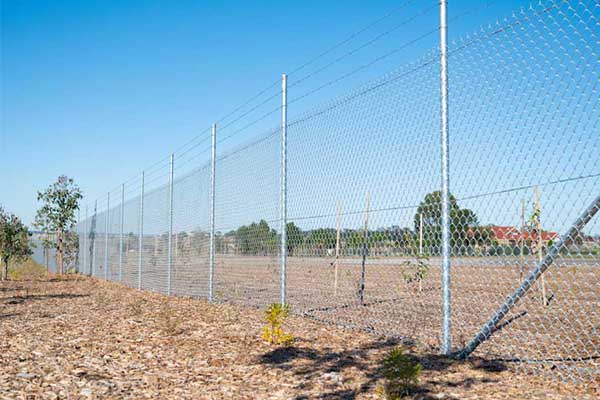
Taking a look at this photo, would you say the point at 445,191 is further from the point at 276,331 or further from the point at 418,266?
the point at 276,331

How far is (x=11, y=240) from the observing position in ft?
54.1

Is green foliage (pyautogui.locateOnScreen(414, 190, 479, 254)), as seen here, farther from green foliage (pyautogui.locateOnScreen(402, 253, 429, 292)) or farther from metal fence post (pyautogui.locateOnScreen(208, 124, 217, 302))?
metal fence post (pyautogui.locateOnScreen(208, 124, 217, 302))

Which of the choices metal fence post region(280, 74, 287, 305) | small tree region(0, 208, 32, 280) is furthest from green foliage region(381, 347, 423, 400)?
small tree region(0, 208, 32, 280)

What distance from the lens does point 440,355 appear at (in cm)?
439

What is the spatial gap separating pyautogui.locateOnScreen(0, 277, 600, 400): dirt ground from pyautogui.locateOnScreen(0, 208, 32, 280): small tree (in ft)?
33.3

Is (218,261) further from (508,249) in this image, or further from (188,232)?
(508,249)

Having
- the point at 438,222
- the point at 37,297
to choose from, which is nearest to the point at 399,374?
the point at 438,222

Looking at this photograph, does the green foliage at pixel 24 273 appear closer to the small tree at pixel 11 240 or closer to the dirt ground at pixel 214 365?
the small tree at pixel 11 240

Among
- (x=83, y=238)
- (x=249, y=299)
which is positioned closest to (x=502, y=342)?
(x=249, y=299)

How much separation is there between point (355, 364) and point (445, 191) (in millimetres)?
1533

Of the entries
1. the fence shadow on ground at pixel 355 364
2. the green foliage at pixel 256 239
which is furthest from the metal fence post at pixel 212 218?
the fence shadow on ground at pixel 355 364

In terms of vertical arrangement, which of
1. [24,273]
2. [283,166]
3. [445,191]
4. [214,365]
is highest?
[283,166]

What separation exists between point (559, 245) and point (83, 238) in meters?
22.4

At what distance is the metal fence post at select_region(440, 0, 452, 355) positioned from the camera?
419cm
